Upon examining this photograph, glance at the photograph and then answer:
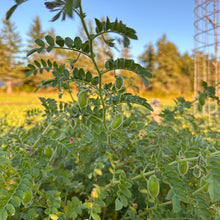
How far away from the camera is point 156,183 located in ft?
1.38

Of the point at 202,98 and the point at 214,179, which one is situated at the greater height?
the point at 202,98

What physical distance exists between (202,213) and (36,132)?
765 mm

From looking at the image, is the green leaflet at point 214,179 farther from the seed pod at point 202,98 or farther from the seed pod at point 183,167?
the seed pod at point 202,98

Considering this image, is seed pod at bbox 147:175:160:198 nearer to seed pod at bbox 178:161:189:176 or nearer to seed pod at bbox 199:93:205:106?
seed pod at bbox 178:161:189:176

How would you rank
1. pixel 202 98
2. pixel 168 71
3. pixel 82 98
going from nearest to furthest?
pixel 82 98, pixel 202 98, pixel 168 71

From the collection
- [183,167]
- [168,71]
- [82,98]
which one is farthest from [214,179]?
[168,71]

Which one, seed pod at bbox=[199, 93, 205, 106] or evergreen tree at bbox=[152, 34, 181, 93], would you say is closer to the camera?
seed pod at bbox=[199, 93, 205, 106]

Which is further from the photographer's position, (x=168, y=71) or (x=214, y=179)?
(x=168, y=71)

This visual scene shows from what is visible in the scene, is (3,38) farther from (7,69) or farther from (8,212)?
(8,212)

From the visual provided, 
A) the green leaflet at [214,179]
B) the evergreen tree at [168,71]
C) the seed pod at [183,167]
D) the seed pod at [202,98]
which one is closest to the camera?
the green leaflet at [214,179]

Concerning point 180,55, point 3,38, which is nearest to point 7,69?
point 3,38

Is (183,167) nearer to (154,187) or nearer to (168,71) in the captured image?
(154,187)

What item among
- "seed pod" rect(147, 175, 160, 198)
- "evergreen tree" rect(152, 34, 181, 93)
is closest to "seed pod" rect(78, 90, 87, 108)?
"seed pod" rect(147, 175, 160, 198)

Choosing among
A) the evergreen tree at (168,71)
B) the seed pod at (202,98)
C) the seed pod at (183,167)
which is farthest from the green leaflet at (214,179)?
the evergreen tree at (168,71)
